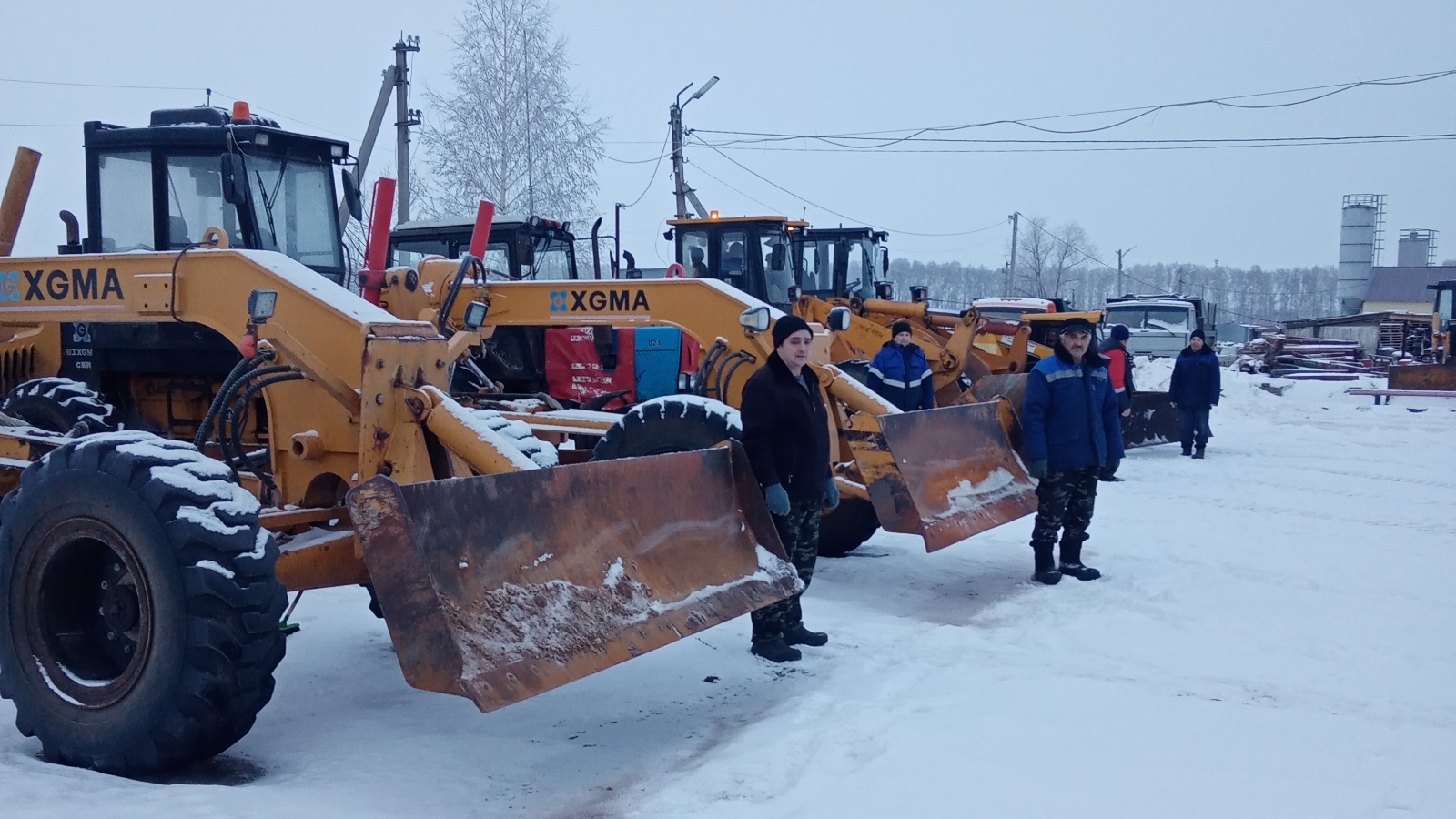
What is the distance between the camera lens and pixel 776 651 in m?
5.58

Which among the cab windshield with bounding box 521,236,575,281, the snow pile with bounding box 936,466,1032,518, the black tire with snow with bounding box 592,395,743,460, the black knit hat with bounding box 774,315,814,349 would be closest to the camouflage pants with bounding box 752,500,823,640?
the black tire with snow with bounding box 592,395,743,460

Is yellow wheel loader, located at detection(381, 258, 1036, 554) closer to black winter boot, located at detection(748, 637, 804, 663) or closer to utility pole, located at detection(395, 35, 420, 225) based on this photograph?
black winter boot, located at detection(748, 637, 804, 663)

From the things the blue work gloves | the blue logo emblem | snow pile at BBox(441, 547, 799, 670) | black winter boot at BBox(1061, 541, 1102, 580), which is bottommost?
black winter boot at BBox(1061, 541, 1102, 580)

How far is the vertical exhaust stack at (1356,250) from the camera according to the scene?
69.8 metres

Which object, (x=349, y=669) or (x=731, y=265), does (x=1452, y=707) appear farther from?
(x=731, y=265)

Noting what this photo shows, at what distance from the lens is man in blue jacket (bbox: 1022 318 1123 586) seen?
7406 mm

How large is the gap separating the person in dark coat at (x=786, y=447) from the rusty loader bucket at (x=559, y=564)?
0.56ft

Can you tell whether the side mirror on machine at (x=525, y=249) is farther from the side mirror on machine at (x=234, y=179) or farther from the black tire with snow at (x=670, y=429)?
the black tire with snow at (x=670, y=429)

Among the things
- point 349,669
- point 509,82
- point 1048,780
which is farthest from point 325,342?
point 509,82

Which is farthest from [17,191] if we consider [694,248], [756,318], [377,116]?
[377,116]

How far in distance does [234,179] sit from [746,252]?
7.55 meters

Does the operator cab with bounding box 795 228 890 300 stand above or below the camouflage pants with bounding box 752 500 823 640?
above

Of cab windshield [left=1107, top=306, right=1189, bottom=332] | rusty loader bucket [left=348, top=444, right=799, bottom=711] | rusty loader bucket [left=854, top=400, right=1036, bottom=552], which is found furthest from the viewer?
cab windshield [left=1107, top=306, right=1189, bottom=332]

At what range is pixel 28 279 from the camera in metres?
5.77
